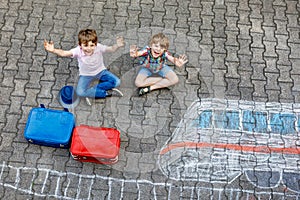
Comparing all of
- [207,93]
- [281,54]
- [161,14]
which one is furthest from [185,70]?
[281,54]

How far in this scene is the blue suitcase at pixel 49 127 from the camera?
16.4 ft

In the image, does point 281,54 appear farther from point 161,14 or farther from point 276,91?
point 161,14

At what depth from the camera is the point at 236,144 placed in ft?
17.3

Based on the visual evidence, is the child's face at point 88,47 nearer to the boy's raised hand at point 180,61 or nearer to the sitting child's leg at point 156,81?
the sitting child's leg at point 156,81

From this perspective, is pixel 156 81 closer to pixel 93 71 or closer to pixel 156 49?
pixel 156 49

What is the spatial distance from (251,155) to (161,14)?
238cm

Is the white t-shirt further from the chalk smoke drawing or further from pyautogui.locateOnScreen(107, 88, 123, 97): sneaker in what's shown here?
the chalk smoke drawing

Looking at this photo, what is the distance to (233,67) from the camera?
229 inches

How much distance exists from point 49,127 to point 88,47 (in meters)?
1.04

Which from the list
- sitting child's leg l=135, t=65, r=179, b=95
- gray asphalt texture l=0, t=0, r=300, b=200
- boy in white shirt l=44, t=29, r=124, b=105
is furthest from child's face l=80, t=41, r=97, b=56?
sitting child's leg l=135, t=65, r=179, b=95

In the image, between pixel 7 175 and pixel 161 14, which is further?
pixel 161 14

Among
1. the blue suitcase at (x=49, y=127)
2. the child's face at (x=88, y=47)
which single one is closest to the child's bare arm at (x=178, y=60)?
the child's face at (x=88, y=47)

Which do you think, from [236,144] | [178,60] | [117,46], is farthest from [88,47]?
[236,144]

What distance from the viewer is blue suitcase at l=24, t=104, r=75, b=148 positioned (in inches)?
197
